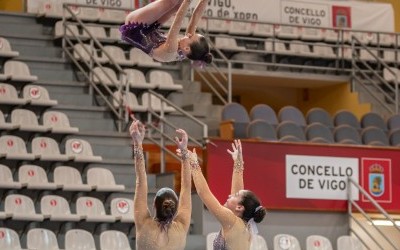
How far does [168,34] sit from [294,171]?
6.36 metres

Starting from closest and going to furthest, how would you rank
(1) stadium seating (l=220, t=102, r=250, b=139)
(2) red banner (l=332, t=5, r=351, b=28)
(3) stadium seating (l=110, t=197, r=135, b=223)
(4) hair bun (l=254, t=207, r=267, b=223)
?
(4) hair bun (l=254, t=207, r=267, b=223), (3) stadium seating (l=110, t=197, r=135, b=223), (1) stadium seating (l=220, t=102, r=250, b=139), (2) red banner (l=332, t=5, r=351, b=28)

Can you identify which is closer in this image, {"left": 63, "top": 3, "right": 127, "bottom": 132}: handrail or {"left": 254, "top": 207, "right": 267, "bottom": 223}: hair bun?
{"left": 254, "top": 207, "right": 267, "bottom": 223}: hair bun

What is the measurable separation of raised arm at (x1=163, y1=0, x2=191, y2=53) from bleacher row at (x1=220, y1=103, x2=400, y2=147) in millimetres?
6389

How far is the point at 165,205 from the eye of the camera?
6594 mm

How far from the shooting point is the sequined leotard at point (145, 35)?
23.6 ft

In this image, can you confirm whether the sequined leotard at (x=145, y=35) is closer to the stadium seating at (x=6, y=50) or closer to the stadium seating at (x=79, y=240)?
the stadium seating at (x=79, y=240)

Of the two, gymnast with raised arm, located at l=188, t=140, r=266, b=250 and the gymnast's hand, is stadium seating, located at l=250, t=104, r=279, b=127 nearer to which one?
gymnast with raised arm, located at l=188, t=140, r=266, b=250

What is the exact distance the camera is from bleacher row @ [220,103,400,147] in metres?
13.6

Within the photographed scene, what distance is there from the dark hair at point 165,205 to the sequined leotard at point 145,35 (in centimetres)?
113

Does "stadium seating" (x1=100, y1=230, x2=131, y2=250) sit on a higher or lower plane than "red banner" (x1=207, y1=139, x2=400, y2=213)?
lower

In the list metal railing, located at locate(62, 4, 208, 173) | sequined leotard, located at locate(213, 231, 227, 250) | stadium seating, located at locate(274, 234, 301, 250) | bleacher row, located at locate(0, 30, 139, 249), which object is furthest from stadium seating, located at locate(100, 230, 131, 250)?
sequined leotard, located at locate(213, 231, 227, 250)

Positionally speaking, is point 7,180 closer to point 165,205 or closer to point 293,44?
point 165,205

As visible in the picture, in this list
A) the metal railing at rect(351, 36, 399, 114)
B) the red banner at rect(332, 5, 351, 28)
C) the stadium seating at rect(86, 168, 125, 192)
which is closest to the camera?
the stadium seating at rect(86, 168, 125, 192)

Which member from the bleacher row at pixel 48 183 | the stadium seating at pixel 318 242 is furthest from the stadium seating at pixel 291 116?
the bleacher row at pixel 48 183
